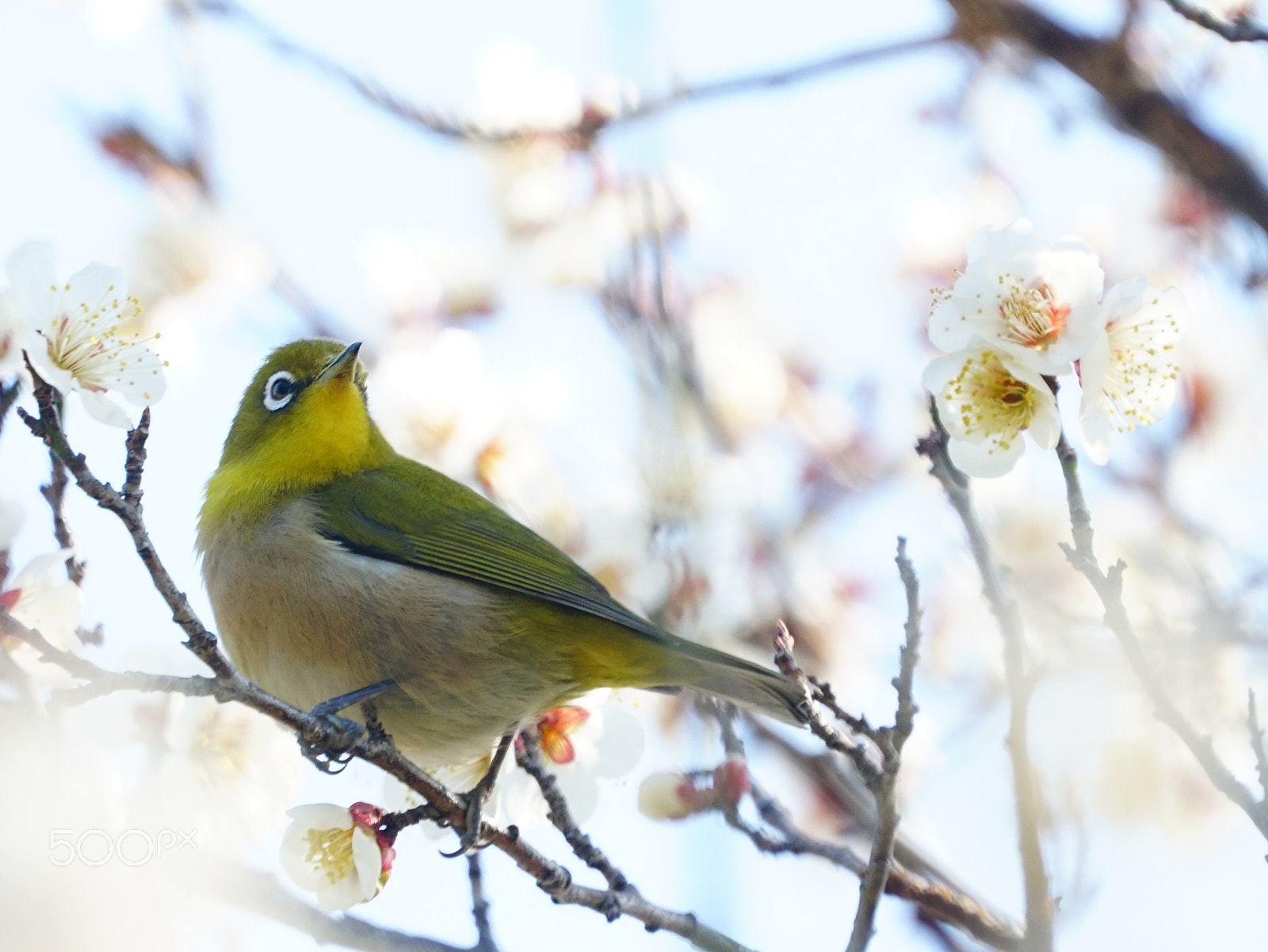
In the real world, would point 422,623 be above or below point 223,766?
above

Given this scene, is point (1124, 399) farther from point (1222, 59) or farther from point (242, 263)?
point (242, 263)

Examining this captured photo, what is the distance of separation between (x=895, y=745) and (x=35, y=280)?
1.95 meters

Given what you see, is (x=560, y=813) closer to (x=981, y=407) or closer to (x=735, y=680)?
(x=735, y=680)

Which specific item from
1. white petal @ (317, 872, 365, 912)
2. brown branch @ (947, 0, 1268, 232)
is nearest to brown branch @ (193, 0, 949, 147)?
brown branch @ (947, 0, 1268, 232)

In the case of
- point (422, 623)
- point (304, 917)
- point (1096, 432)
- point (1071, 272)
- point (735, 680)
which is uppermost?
point (1071, 272)

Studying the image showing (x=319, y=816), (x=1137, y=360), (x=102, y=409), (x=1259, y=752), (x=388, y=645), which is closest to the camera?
(x=1259, y=752)

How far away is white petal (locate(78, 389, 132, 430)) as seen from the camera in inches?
105

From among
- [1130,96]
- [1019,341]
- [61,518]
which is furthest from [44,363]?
[1130,96]

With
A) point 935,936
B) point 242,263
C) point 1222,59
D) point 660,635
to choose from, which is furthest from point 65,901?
point 1222,59

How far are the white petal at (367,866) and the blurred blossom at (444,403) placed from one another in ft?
6.03

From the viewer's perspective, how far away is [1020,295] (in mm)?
2689

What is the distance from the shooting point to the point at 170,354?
4.46m

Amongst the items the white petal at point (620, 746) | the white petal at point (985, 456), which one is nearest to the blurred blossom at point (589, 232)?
the white petal at point (620, 746)

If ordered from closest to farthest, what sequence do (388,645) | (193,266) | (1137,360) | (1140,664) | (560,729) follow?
(1140,664) < (1137,360) < (388,645) < (560,729) < (193,266)
